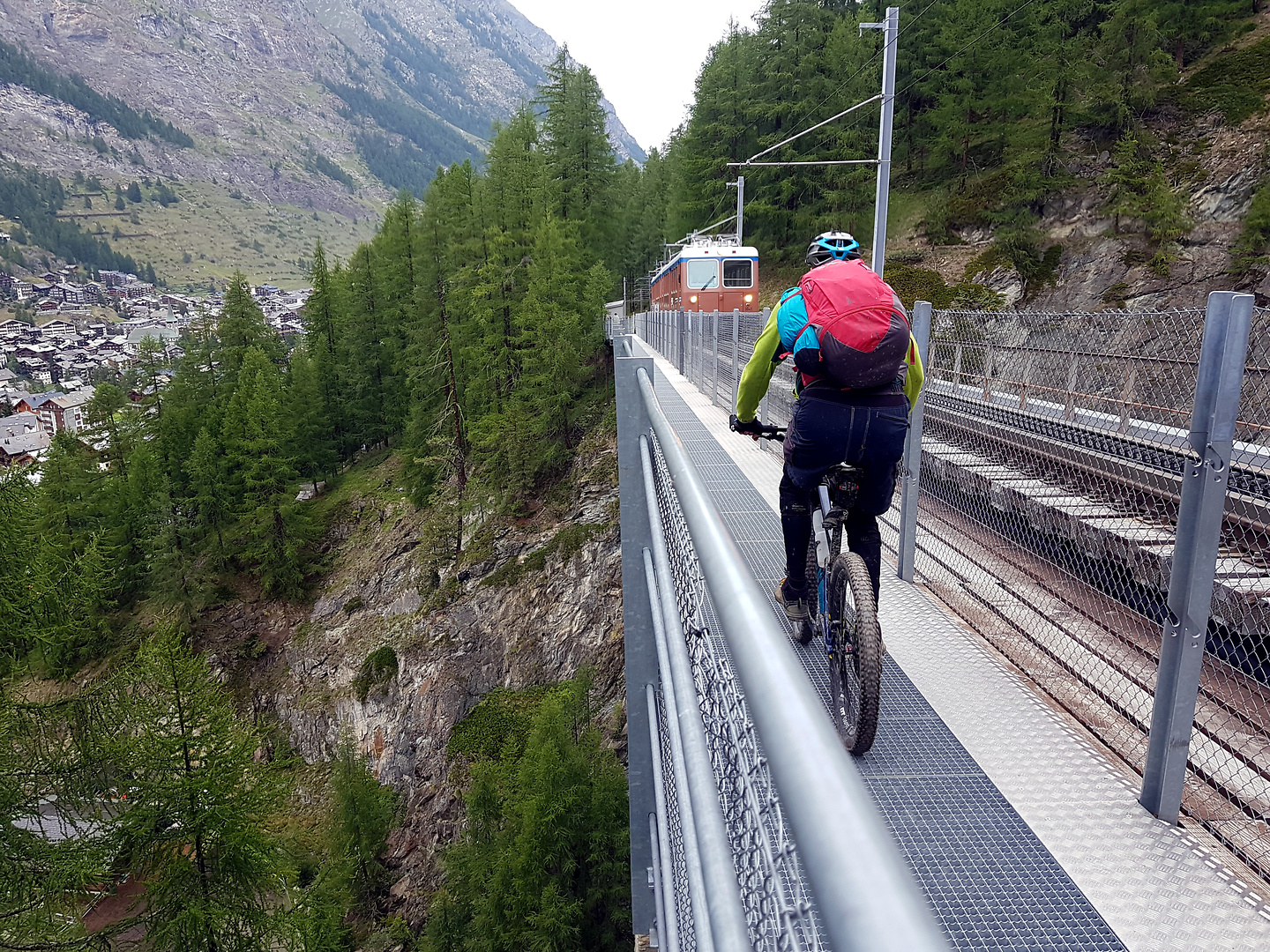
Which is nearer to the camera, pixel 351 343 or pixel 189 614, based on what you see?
pixel 189 614

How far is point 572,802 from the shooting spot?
1675 centimetres

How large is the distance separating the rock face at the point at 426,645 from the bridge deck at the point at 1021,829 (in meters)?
17.2

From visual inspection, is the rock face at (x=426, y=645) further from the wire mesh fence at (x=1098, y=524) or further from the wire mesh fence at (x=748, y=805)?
the wire mesh fence at (x=748, y=805)

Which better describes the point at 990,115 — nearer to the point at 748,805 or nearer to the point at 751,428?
the point at 751,428

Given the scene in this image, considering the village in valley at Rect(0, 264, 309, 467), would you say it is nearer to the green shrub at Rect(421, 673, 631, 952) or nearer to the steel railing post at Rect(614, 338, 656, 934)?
the green shrub at Rect(421, 673, 631, 952)

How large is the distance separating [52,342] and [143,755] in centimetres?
16431

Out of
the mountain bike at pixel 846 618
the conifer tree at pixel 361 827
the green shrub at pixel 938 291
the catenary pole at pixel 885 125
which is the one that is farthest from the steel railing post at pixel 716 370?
the conifer tree at pixel 361 827

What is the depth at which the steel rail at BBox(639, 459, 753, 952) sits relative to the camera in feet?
4.19

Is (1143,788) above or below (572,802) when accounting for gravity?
above

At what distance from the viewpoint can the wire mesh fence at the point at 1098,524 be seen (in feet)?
11.7

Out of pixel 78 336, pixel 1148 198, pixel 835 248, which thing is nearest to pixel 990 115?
pixel 1148 198

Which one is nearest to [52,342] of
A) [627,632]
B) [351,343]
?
[351,343]

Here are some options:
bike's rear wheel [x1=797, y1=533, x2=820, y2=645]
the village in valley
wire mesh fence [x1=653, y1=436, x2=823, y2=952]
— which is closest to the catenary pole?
bike's rear wheel [x1=797, y1=533, x2=820, y2=645]

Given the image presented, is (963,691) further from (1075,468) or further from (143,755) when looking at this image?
(143,755)
